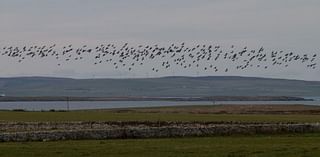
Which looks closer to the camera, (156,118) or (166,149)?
(166,149)

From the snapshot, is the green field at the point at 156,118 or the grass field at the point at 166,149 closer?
the grass field at the point at 166,149

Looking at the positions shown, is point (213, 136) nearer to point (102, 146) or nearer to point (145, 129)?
point (145, 129)

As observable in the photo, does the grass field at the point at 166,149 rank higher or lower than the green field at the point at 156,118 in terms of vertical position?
lower

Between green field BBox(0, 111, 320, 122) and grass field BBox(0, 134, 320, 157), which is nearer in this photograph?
grass field BBox(0, 134, 320, 157)

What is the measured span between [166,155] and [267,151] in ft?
14.5

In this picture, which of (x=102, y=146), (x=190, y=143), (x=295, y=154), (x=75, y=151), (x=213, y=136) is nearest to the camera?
(x=295, y=154)

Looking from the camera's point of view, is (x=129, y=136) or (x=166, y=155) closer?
(x=166, y=155)

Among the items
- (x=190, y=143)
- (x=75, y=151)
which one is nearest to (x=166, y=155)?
(x=75, y=151)

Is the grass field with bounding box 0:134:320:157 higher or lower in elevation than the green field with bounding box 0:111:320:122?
lower

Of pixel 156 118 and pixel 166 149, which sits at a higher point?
pixel 156 118

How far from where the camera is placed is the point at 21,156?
107ft

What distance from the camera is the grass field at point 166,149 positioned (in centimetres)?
3281

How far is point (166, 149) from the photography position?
3534 cm

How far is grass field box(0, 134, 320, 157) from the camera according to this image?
32.8m
